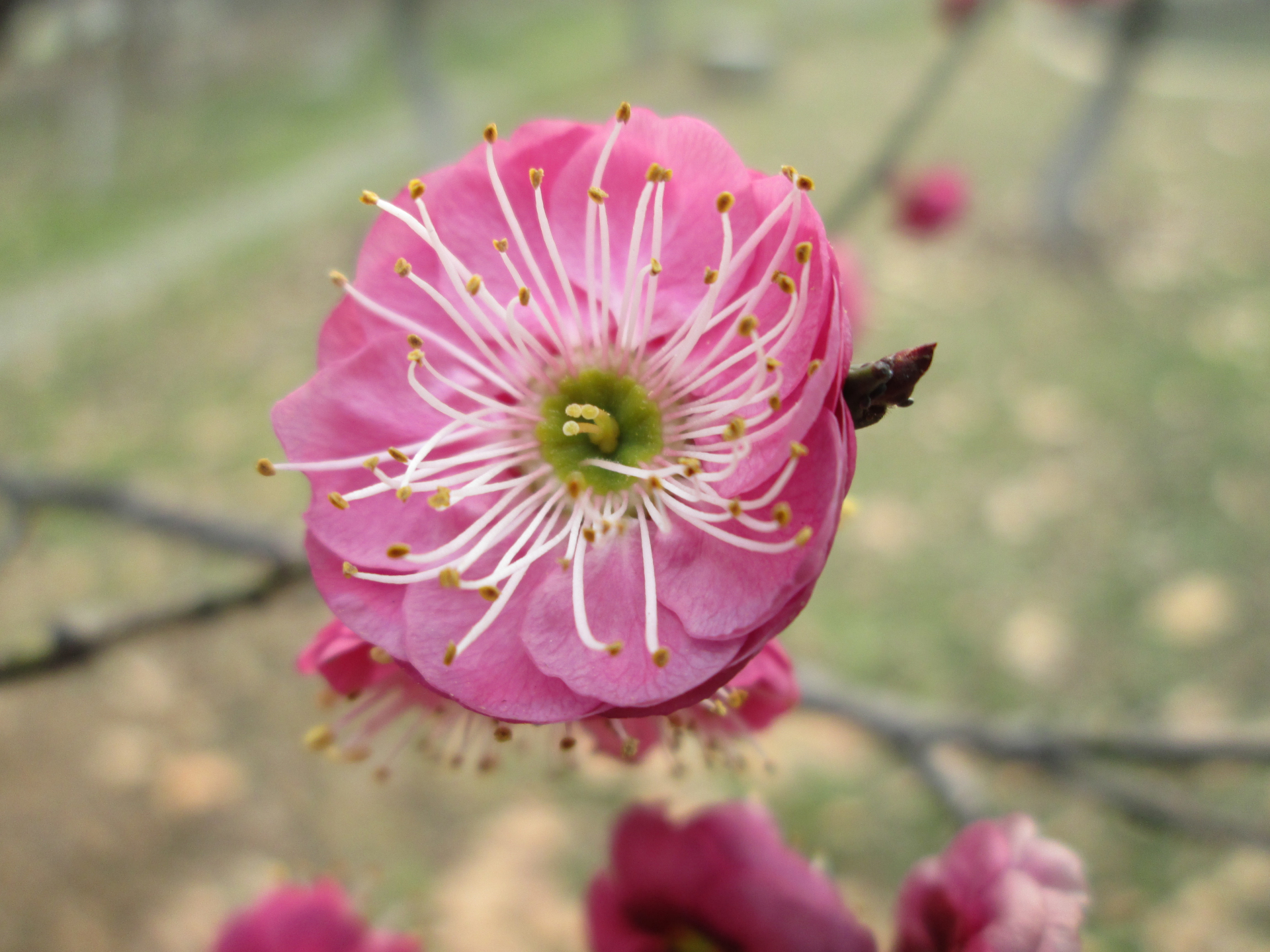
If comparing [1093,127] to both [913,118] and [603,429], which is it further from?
[603,429]

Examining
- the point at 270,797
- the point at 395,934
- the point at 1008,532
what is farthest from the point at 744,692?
the point at 1008,532

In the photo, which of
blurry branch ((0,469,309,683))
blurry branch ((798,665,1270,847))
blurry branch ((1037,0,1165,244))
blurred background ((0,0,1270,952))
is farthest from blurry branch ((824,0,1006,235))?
blurry branch ((1037,0,1165,244))

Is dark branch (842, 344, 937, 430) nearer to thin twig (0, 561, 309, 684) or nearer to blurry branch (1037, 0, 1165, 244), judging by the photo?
thin twig (0, 561, 309, 684)

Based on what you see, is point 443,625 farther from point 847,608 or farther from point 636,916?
point 847,608

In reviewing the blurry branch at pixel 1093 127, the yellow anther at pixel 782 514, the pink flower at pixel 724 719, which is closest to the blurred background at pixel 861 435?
the blurry branch at pixel 1093 127

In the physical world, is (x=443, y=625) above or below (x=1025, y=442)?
below

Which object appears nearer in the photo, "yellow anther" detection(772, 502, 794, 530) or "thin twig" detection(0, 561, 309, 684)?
"yellow anther" detection(772, 502, 794, 530)
